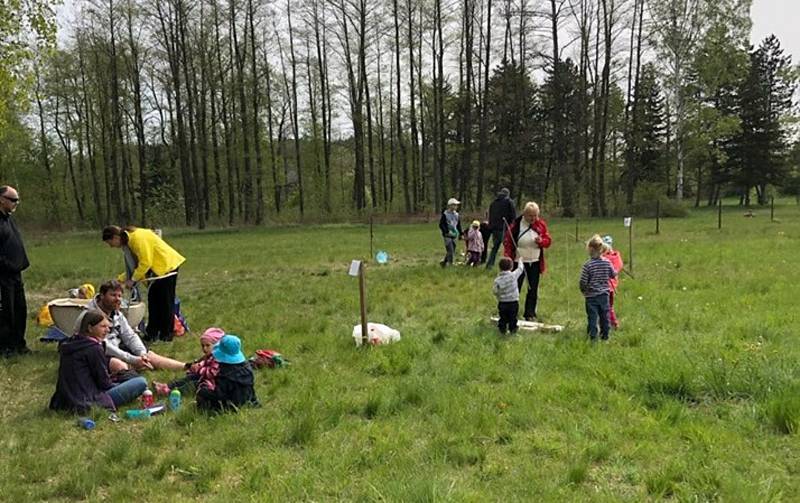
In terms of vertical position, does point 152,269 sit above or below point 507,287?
above

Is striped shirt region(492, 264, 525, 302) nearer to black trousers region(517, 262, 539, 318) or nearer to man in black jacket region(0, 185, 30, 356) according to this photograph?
black trousers region(517, 262, 539, 318)

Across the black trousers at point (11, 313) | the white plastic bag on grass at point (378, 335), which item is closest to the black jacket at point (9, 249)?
the black trousers at point (11, 313)

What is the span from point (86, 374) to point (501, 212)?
30.0ft

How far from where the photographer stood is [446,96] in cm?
4175

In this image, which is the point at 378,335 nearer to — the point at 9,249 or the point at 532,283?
the point at 532,283

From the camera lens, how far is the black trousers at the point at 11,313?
720cm

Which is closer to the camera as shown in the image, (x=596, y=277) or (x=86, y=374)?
(x=86, y=374)

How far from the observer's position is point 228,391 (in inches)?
207

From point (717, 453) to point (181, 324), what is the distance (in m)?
6.75

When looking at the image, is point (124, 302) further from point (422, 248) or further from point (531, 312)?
point (422, 248)

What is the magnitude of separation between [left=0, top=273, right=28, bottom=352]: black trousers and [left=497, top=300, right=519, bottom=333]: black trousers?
5.79m

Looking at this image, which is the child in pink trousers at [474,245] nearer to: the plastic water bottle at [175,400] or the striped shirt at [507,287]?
the striped shirt at [507,287]

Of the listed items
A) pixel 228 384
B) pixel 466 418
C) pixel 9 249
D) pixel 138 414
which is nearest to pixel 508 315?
pixel 466 418

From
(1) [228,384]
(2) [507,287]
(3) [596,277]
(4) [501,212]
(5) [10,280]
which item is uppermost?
(4) [501,212]
